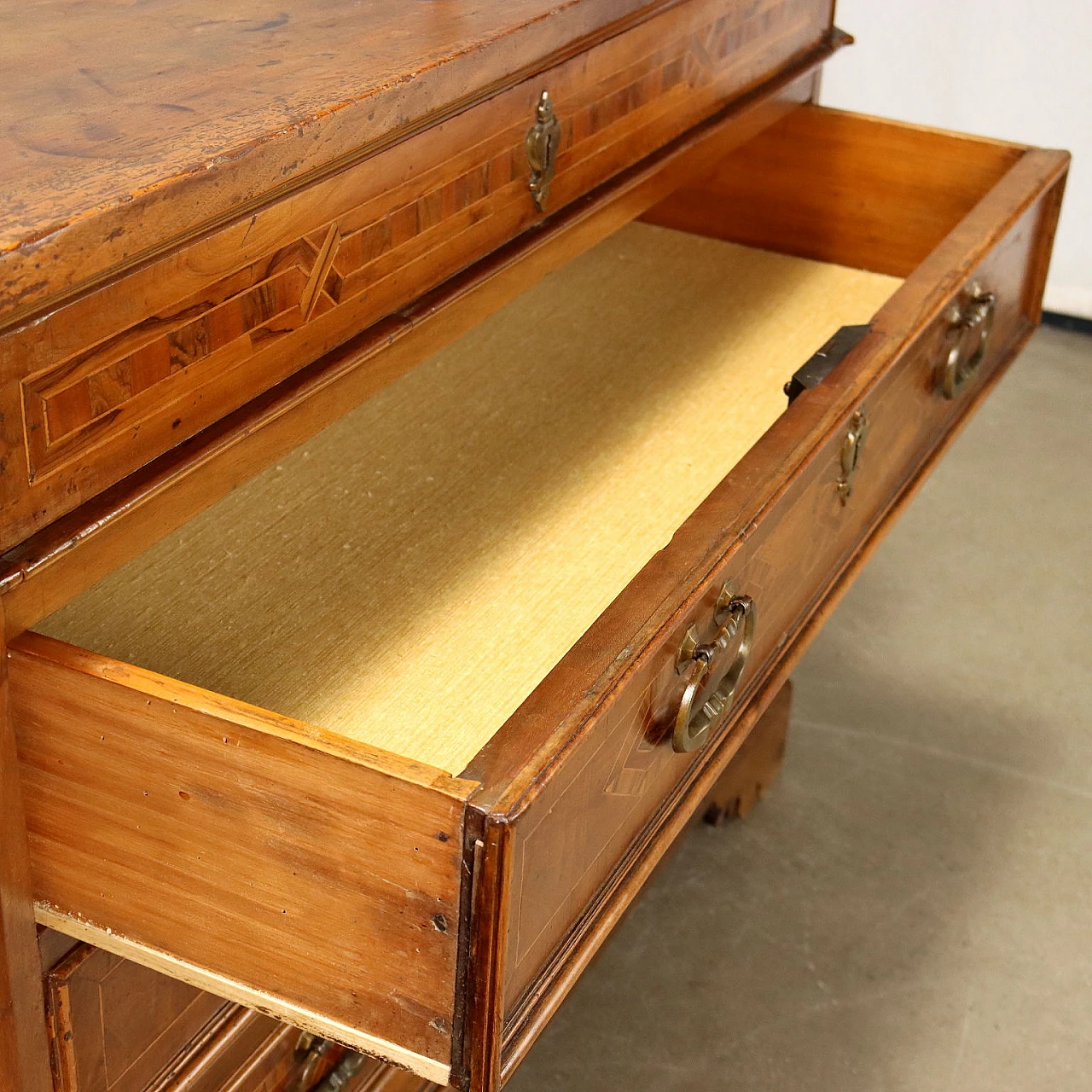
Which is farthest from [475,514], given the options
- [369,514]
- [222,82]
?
[222,82]

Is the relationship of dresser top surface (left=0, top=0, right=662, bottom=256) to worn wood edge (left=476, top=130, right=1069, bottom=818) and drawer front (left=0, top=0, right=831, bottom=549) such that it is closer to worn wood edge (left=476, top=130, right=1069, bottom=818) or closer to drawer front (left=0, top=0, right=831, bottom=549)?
drawer front (left=0, top=0, right=831, bottom=549)

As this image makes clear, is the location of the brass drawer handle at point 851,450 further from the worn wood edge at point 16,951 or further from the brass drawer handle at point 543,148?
the worn wood edge at point 16,951

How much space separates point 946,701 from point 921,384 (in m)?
0.79

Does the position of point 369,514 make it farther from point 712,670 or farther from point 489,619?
point 712,670

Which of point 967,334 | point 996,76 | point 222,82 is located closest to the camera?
point 222,82

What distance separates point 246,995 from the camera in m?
0.70

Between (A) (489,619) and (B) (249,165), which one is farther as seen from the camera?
(A) (489,619)

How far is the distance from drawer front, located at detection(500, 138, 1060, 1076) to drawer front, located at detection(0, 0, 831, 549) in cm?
21

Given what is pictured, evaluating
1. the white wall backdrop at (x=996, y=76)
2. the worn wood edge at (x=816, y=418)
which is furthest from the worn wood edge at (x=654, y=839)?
the white wall backdrop at (x=996, y=76)

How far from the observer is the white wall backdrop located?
103 inches

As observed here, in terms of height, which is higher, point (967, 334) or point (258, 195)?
point (258, 195)

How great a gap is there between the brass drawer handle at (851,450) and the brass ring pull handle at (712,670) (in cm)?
17

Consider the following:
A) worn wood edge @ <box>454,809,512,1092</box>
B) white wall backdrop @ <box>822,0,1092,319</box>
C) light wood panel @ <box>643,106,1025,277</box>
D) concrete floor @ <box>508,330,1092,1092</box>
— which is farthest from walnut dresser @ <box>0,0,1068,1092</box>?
white wall backdrop @ <box>822,0,1092,319</box>

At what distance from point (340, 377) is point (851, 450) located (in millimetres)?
348
